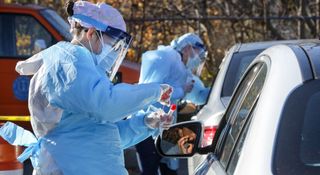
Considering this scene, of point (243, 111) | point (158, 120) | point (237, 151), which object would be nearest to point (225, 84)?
point (158, 120)

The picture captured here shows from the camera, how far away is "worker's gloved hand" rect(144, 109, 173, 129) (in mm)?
4121

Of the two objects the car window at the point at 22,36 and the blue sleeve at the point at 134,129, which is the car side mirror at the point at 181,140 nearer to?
the blue sleeve at the point at 134,129

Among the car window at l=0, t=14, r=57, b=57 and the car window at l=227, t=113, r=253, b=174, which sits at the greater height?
the car window at l=227, t=113, r=253, b=174

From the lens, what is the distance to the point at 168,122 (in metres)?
4.12

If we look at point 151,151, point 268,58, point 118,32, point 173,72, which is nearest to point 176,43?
point 173,72

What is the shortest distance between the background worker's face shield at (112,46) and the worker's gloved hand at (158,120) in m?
0.34

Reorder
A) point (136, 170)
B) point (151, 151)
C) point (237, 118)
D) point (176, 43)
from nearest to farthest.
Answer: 1. point (237, 118)
2. point (151, 151)
3. point (176, 43)
4. point (136, 170)

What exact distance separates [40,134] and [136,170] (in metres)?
5.63

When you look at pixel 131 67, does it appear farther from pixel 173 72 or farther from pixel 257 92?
pixel 257 92

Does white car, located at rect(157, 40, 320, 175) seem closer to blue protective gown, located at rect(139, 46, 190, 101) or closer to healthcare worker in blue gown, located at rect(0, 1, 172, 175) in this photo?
healthcare worker in blue gown, located at rect(0, 1, 172, 175)

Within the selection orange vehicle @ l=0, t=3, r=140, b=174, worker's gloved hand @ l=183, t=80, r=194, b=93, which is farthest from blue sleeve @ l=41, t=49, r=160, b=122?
orange vehicle @ l=0, t=3, r=140, b=174

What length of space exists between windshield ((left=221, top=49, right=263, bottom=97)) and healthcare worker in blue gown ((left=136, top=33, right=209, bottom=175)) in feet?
2.36

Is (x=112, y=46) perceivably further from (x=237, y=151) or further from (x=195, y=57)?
(x=195, y=57)

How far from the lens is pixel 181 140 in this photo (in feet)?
14.5
